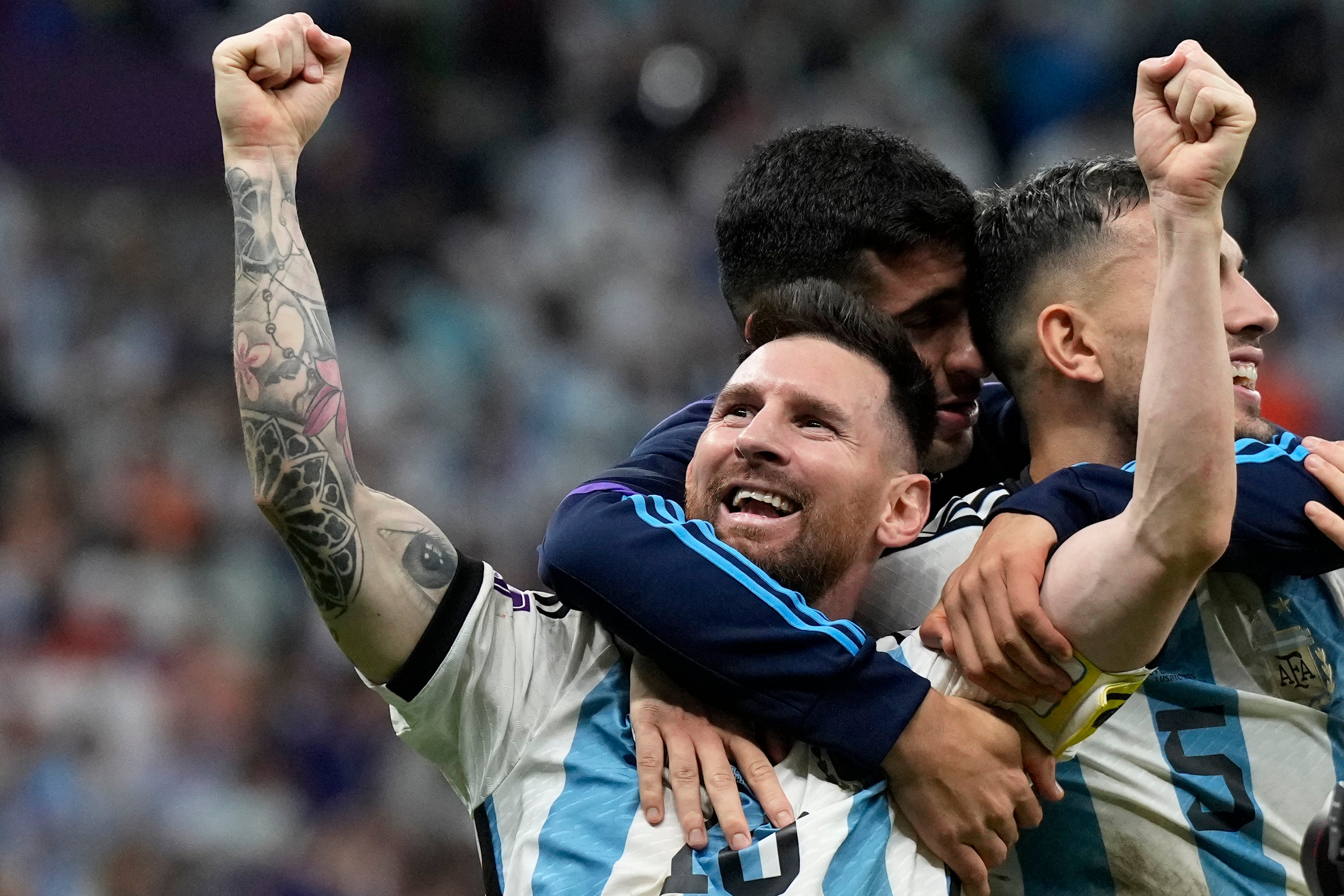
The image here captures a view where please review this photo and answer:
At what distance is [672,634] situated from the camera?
212 centimetres

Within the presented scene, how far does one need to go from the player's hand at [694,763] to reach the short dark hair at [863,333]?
0.61 meters

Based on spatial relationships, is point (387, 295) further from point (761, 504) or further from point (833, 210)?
point (761, 504)

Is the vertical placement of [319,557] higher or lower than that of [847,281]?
lower

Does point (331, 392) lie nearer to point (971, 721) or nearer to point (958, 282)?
point (971, 721)

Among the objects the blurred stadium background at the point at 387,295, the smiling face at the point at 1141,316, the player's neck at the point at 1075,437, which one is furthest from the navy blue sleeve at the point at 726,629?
the blurred stadium background at the point at 387,295

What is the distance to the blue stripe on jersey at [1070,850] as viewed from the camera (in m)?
2.21

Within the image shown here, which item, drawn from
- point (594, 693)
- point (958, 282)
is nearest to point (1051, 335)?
point (958, 282)

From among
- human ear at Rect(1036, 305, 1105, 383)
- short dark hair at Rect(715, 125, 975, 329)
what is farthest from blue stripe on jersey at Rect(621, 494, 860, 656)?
short dark hair at Rect(715, 125, 975, 329)

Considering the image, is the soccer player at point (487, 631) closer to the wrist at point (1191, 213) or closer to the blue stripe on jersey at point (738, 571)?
the blue stripe on jersey at point (738, 571)

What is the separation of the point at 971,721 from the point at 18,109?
727 centimetres

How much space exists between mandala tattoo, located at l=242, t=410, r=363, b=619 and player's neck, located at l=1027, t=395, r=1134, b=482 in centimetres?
109

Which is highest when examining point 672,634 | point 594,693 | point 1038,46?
point 1038,46

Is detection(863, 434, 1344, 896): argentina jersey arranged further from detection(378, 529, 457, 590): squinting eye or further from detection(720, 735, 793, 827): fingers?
detection(378, 529, 457, 590): squinting eye

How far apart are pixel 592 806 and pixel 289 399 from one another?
70 cm
